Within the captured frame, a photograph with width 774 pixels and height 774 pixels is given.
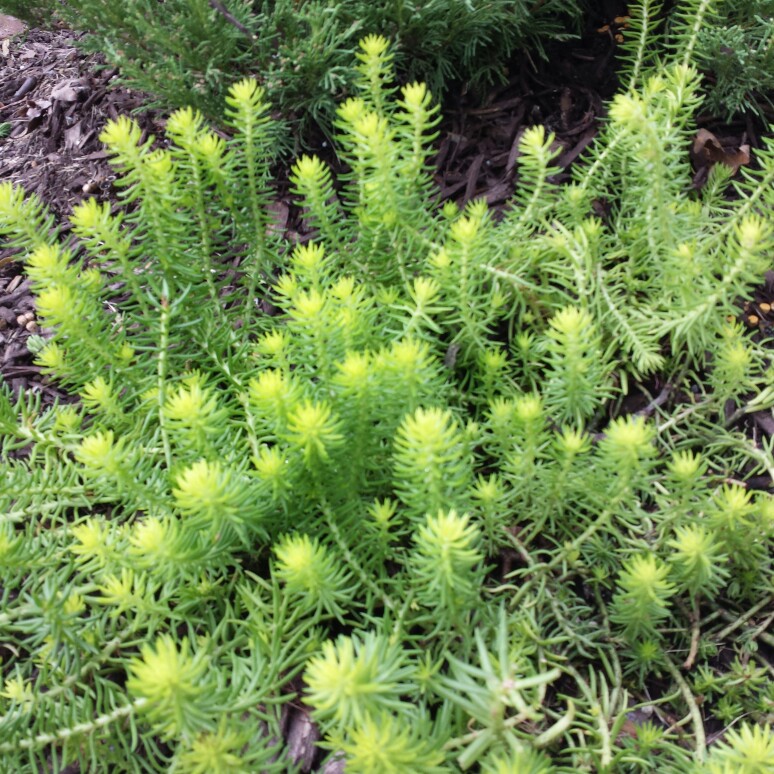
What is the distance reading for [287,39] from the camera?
2.58 meters

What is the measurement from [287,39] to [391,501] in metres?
1.80

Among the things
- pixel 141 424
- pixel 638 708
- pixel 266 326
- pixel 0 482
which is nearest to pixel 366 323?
pixel 266 326

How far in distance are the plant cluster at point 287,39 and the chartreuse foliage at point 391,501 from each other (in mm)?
610

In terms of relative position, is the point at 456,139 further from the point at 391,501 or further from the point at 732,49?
the point at 391,501

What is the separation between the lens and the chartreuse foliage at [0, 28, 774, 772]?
1.32 m

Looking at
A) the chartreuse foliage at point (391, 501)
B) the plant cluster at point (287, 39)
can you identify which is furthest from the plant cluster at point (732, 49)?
the chartreuse foliage at point (391, 501)

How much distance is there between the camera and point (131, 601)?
1494 mm

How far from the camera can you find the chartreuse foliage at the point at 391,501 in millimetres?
1318

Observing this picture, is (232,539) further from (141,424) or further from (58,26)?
(58,26)

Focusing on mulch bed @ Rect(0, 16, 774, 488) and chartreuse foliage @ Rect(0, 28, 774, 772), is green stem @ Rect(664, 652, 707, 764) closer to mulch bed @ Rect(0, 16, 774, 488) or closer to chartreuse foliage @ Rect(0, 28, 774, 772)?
chartreuse foliage @ Rect(0, 28, 774, 772)

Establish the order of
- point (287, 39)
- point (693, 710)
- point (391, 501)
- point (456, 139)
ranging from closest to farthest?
point (693, 710) < point (391, 501) < point (287, 39) < point (456, 139)

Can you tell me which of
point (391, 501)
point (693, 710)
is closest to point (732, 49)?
point (391, 501)

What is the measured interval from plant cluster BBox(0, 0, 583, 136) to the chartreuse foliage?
2.00 feet

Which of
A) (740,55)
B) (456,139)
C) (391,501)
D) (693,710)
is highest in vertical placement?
(740,55)
